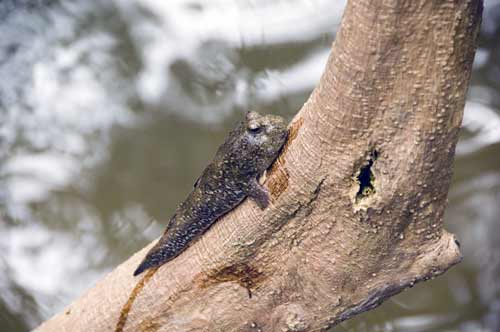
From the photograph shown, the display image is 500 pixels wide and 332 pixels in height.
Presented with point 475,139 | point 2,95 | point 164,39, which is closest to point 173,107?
point 164,39

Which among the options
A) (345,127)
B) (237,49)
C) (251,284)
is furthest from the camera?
(237,49)

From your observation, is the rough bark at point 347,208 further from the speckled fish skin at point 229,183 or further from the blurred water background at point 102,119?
the blurred water background at point 102,119

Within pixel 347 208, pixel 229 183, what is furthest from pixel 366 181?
pixel 229 183

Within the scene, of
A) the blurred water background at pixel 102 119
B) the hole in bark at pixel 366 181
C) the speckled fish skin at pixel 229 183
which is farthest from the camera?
the blurred water background at pixel 102 119

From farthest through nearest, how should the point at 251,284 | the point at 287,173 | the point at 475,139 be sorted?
the point at 475,139 < the point at 251,284 < the point at 287,173

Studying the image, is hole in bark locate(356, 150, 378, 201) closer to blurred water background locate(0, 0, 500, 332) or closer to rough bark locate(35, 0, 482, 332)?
rough bark locate(35, 0, 482, 332)

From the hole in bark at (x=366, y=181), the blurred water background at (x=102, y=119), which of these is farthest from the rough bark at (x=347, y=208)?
the blurred water background at (x=102, y=119)

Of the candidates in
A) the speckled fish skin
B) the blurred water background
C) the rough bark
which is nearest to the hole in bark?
the rough bark

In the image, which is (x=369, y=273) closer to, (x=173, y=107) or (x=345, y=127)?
(x=345, y=127)
